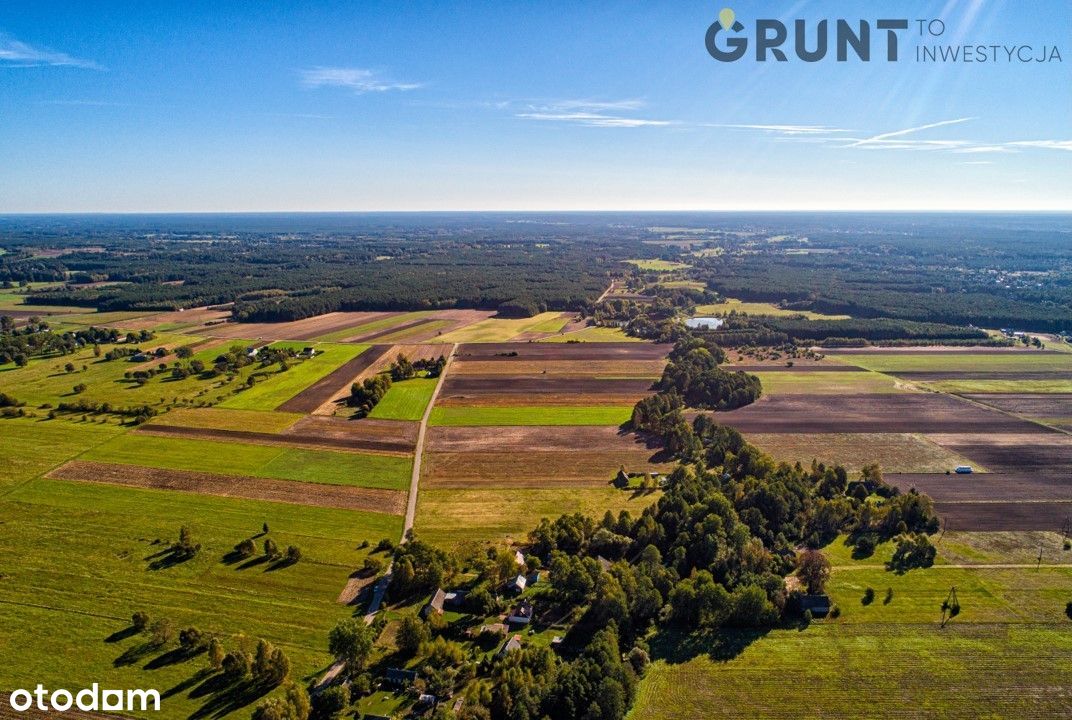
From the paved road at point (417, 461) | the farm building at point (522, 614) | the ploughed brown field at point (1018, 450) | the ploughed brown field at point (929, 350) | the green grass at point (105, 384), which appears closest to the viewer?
the farm building at point (522, 614)

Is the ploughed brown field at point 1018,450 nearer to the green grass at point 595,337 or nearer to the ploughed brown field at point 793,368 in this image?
the ploughed brown field at point 793,368

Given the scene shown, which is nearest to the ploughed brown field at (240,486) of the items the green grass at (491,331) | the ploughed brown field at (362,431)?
the ploughed brown field at (362,431)

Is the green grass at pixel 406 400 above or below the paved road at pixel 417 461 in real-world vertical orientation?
above

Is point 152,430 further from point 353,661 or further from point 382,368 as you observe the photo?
point 353,661

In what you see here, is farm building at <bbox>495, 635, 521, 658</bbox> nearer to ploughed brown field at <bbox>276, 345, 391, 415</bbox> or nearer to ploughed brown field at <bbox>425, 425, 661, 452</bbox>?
ploughed brown field at <bbox>425, 425, 661, 452</bbox>

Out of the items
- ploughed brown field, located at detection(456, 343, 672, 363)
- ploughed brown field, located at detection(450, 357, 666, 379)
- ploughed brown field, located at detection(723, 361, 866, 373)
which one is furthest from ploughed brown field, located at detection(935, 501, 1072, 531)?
ploughed brown field, located at detection(456, 343, 672, 363)

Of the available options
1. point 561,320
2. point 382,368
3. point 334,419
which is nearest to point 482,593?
point 334,419

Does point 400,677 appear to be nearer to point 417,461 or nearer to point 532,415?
point 417,461
